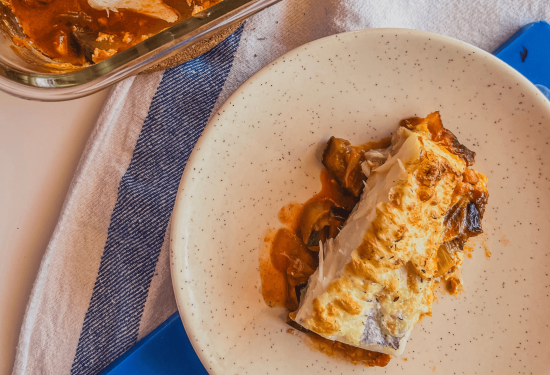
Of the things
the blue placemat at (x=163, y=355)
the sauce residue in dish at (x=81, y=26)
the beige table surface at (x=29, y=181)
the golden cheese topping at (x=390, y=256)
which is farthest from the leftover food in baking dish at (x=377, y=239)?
the beige table surface at (x=29, y=181)

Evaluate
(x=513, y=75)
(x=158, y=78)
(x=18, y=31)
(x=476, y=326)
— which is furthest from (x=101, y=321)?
(x=513, y=75)

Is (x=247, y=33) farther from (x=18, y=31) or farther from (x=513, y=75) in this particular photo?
(x=513, y=75)

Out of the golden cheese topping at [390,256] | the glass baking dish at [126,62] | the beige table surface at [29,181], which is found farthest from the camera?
the beige table surface at [29,181]

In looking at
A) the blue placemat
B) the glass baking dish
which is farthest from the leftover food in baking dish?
the glass baking dish

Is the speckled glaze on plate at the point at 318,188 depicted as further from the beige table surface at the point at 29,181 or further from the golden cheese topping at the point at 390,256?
the beige table surface at the point at 29,181

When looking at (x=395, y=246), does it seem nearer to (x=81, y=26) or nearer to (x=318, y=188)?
(x=318, y=188)

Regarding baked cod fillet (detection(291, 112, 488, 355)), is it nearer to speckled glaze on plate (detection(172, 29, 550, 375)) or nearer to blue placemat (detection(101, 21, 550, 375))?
speckled glaze on plate (detection(172, 29, 550, 375))
